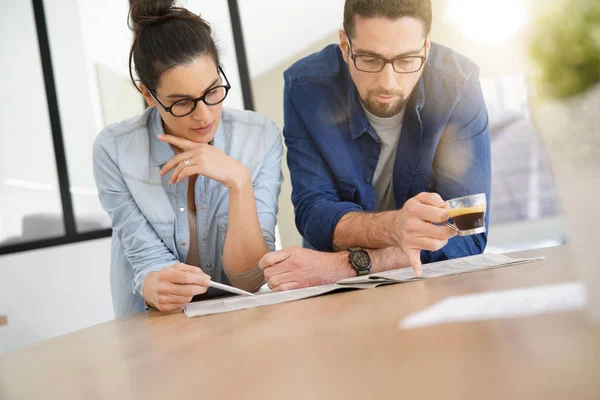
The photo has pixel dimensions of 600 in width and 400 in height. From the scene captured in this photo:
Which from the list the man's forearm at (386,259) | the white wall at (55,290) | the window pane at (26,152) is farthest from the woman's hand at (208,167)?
the window pane at (26,152)

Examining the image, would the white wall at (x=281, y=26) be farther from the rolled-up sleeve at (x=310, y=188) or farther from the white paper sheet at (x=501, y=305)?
the white paper sheet at (x=501, y=305)

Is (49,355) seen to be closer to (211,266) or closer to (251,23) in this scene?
(211,266)

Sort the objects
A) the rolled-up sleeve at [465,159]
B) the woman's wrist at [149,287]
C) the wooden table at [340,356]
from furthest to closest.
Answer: the rolled-up sleeve at [465,159]
the woman's wrist at [149,287]
the wooden table at [340,356]

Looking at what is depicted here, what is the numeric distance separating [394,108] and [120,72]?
130 inches

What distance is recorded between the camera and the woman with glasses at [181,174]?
1.86 m

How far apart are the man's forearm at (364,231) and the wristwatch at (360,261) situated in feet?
0.22

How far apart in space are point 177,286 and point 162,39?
0.84 m

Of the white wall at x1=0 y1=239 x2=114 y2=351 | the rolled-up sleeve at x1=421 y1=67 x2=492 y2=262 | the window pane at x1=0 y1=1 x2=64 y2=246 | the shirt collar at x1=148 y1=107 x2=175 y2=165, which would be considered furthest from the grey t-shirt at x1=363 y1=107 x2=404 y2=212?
the window pane at x1=0 y1=1 x2=64 y2=246

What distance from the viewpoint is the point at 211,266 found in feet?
6.68

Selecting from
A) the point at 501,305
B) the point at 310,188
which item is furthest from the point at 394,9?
the point at 501,305

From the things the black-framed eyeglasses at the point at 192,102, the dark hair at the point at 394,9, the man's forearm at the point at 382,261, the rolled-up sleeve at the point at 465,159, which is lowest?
the man's forearm at the point at 382,261

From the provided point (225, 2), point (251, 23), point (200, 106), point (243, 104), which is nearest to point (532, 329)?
point (200, 106)

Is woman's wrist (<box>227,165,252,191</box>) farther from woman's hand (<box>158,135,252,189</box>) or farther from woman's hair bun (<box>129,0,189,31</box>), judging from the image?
woman's hair bun (<box>129,0,189,31</box>)

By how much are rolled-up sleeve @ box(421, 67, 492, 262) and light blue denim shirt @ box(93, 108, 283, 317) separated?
56 centimetres
